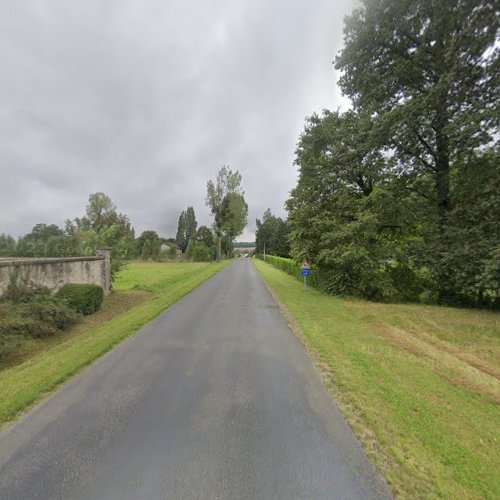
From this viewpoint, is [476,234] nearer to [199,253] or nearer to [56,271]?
[56,271]

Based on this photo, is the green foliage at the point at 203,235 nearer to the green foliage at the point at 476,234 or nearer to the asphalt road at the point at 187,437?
the green foliage at the point at 476,234

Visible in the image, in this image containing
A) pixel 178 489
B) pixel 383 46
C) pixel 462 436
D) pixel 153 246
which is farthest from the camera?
pixel 153 246

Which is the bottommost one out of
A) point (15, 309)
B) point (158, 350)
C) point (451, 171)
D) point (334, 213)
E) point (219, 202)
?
point (158, 350)

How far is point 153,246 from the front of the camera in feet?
177

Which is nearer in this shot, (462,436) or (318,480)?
(318,480)

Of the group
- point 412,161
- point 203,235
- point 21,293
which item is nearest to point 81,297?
point 21,293

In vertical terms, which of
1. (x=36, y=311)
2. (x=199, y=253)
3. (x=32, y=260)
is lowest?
(x=36, y=311)

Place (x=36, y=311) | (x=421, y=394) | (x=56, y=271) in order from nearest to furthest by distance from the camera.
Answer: (x=421, y=394)
(x=36, y=311)
(x=56, y=271)

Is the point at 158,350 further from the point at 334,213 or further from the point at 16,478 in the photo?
the point at 334,213

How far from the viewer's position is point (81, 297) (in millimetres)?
8805


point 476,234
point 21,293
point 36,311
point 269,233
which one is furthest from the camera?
point 269,233

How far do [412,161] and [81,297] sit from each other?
14.8 meters

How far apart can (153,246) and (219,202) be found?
1896 centimetres

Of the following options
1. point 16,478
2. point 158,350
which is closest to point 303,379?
point 158,350
